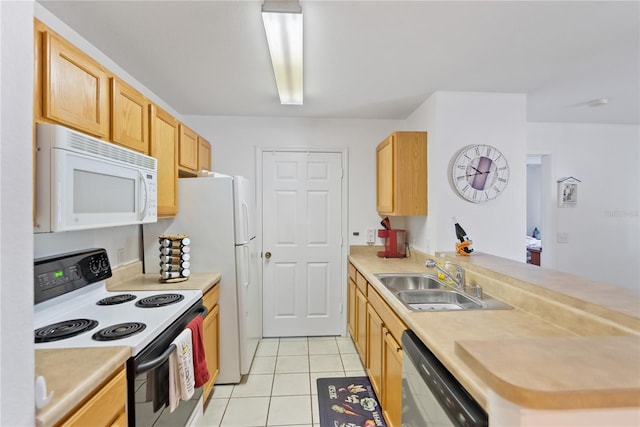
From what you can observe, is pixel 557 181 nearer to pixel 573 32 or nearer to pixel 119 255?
pixel 573 32

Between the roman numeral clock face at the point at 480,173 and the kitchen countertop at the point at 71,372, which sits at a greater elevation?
the roman numeral clock face at the point at 480,173

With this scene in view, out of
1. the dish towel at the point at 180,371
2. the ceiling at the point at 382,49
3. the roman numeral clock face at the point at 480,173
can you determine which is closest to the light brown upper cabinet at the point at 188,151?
the ceiling at the point at 382,49

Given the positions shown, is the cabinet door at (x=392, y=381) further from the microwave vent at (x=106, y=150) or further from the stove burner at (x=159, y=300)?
the microwave vent at (x=106, y=150)

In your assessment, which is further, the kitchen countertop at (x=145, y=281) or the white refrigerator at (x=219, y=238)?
the white refrigerator at (x=219, y=238)

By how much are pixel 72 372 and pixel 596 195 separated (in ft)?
15.8

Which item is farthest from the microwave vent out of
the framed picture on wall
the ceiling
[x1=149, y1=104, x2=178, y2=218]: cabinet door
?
the framed picture on wall

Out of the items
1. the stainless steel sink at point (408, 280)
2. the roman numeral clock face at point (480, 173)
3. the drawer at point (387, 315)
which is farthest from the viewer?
the roman numeral clock face at point (480, 173)

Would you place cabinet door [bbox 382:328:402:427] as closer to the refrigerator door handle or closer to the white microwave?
the refrigerator door handle

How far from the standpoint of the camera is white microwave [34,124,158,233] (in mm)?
1095

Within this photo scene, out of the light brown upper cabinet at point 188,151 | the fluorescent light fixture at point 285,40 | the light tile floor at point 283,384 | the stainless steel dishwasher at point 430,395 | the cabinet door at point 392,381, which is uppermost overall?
the fluorescent light fixture at point 285,40

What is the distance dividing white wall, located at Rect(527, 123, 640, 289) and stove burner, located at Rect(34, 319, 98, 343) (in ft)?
14.1

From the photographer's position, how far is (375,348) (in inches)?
83.4

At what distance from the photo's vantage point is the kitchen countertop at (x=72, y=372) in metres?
0.77

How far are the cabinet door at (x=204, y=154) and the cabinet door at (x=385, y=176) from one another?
5.93 feet
